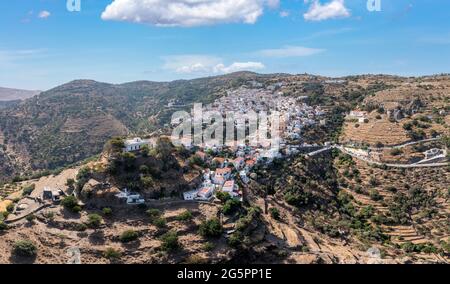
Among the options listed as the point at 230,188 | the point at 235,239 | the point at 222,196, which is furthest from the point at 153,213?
the point at 230,188

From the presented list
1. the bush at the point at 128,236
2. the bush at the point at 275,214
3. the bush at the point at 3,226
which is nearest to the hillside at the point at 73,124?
the bush at the point at 3,226

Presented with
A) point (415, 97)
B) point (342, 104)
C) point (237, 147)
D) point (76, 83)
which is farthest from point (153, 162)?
point (76, 83)

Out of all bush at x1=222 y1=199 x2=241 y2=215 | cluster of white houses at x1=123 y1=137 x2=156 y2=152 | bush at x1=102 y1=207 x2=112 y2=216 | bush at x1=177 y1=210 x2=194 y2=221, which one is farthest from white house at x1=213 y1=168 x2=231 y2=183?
bush at x1=102 y1=207 x2=112 y2=216

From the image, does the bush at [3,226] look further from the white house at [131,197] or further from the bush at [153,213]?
the bush at [153,213]

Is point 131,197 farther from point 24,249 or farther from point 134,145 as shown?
point 24,249

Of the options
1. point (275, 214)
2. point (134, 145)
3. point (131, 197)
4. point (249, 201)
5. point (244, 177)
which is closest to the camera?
point (131, 197)

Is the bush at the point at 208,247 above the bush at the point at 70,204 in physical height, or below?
below

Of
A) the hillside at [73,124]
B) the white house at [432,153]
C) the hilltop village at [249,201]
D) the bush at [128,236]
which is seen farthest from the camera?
the hillside at [73,124]

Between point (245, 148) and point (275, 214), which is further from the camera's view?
point (245, 148)
